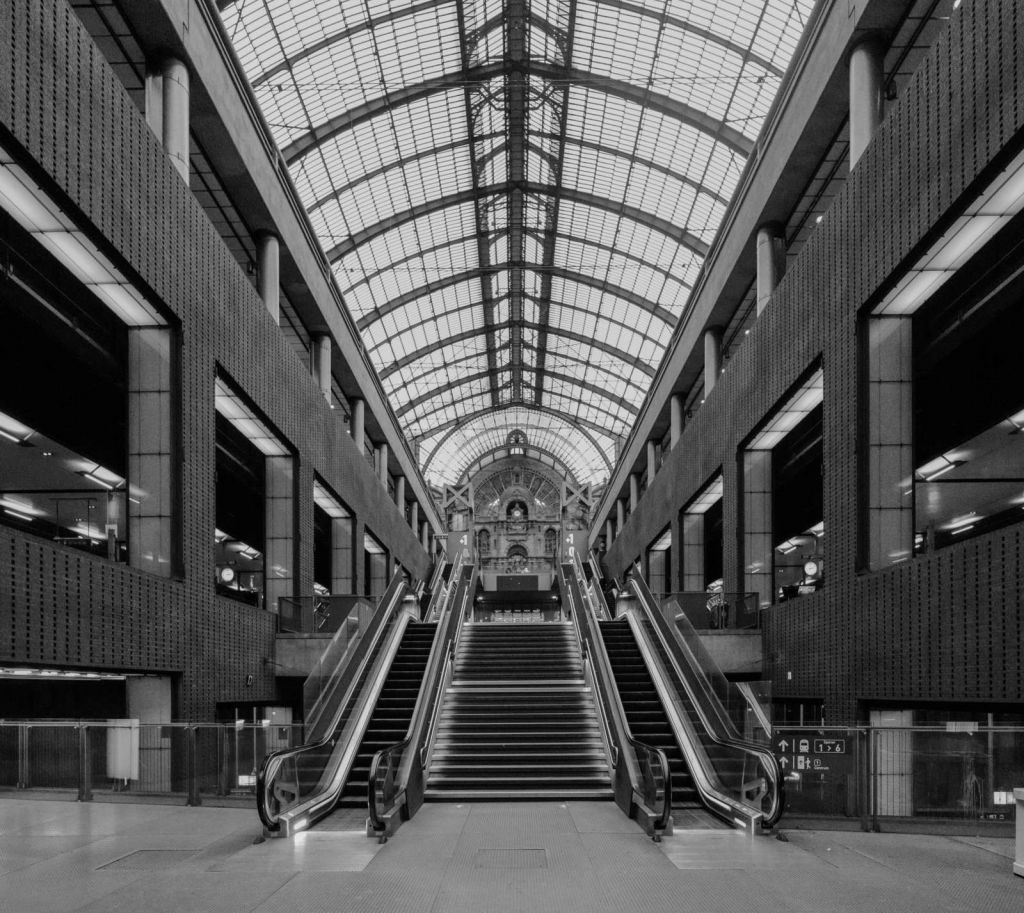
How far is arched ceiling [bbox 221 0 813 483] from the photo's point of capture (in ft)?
86.5

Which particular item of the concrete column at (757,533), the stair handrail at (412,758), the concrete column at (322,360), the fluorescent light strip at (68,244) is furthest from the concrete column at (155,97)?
the concrete column at (757,533)

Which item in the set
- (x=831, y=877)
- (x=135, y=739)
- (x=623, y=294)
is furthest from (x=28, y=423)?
(x=623, y=294)

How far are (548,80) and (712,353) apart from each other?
9.75 metres

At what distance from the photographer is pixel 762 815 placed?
10938 mm

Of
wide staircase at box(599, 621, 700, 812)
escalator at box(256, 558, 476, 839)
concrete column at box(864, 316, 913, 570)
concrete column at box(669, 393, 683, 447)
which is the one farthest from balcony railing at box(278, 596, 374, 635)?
concrete column at box(669, 393, 683, 447)

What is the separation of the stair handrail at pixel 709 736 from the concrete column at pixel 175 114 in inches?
379

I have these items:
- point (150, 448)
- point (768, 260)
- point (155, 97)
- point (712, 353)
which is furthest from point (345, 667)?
point (712, 353)

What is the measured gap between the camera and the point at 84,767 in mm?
14062

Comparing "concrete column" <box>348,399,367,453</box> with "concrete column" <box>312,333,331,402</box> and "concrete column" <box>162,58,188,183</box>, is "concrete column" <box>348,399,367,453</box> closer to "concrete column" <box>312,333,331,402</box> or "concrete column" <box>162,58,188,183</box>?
"concrete column" <box>312,333,331,402</box>

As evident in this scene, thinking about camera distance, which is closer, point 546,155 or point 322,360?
point 322,360

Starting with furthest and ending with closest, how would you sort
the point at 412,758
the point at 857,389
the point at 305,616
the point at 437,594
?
the point at 437,594, the point at 305,616, the point at 857,389, the point at 412,758

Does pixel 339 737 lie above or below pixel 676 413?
below

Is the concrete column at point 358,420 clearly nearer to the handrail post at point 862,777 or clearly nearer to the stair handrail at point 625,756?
the stair handrail at point 625,756

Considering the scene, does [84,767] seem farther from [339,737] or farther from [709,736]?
[709,736]
